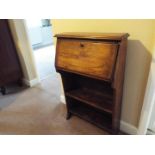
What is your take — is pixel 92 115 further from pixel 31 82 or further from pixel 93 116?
pixel 31 82

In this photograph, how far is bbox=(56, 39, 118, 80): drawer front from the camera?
1152 millimetres

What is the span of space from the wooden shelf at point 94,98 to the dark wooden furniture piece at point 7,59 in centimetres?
137

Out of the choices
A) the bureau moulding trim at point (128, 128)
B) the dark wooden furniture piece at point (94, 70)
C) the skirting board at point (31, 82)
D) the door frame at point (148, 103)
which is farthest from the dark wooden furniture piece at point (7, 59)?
the door frame at point (148, 103)

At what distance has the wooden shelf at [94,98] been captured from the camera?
1504 millimetres

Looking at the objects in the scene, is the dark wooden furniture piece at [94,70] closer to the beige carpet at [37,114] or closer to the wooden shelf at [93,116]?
the wooden shelf at [93,116]

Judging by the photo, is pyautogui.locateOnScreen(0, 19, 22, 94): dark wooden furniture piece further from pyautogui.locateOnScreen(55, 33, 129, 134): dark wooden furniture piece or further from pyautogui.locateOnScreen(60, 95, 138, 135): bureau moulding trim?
pyautogui.locateOnScreen(60, 95, 138, 135): bureau moulding trim

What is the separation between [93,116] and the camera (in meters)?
1.77

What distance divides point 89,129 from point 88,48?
98cm

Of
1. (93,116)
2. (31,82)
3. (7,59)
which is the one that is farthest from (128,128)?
(7,59)

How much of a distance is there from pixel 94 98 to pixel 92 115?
0.28 m

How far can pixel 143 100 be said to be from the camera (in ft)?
4.52

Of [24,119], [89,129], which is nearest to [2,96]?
[24,119]

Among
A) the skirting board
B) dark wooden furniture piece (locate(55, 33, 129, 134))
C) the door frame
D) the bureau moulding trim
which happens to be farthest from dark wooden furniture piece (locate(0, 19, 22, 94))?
the door frame
